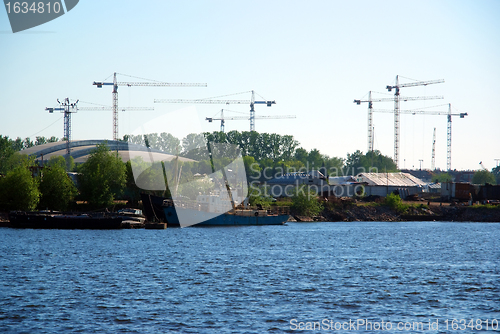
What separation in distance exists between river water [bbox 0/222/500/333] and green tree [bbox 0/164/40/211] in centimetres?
3062

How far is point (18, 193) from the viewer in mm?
93188

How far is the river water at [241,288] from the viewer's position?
27.2 m

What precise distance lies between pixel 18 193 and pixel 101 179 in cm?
1578

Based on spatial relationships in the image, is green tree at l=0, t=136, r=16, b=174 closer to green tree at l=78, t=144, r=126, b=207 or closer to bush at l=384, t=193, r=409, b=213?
green tree at l=78, t=144, r=126, b=207

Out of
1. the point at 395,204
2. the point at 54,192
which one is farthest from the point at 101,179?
the point at 395,204

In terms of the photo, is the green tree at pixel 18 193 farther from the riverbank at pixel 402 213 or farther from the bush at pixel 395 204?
the bush at pixel 395 204

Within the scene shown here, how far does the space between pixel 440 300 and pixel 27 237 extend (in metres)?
54.1

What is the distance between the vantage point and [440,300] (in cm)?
3328

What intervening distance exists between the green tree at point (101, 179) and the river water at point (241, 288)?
38.4m

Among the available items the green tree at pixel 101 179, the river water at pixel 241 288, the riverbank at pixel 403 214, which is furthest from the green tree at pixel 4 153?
the river water at pixel 241 288

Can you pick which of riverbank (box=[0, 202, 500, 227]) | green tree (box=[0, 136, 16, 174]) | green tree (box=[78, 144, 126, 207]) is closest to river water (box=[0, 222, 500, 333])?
green tree (box=[78, 144, 126, 207])

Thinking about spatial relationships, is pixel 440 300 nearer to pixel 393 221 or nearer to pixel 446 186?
pixel 393 221

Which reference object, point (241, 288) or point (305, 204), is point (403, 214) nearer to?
point (305, 204)

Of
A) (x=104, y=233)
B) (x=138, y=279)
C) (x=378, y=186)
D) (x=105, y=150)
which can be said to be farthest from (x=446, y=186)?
(x=138, y=279)
